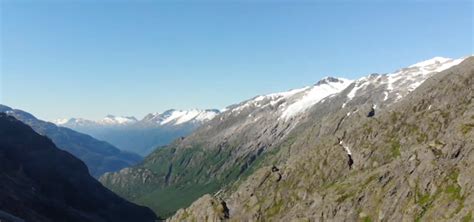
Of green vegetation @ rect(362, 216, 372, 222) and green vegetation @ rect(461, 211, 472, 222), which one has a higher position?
green vegetation @ rect(362, 216, 372, 222)

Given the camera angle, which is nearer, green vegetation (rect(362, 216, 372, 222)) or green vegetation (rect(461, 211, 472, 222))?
green vegetation (rect(461, 211, 472, 222))

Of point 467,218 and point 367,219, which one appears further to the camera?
point 367,219

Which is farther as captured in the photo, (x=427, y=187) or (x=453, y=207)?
(x=427, y=187)

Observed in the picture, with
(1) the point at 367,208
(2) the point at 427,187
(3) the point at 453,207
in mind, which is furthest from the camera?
(1) the point at 367,208

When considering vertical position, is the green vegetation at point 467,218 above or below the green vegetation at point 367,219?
below

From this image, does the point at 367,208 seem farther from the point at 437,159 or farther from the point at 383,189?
the point at 437,159

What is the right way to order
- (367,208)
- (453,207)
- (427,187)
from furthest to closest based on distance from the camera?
(367,208), (427,187), (453,207)

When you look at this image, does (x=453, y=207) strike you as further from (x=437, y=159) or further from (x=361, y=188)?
(x=361, y=188)

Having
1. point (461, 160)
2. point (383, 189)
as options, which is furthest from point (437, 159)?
point (383, 189)

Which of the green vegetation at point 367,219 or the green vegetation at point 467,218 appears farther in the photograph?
the green vegetation at point 367,219

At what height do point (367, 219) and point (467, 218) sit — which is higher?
point (367, 219)

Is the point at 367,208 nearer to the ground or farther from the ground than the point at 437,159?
nearer to the ground
